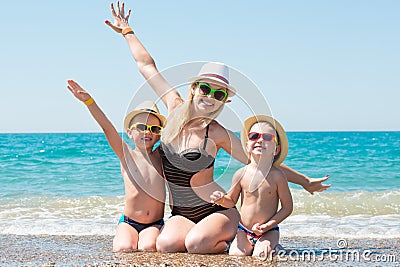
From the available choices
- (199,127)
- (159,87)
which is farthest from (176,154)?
(159,87)

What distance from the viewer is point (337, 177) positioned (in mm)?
16219

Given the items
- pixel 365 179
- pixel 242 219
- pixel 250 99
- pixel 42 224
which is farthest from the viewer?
pixel 365 179

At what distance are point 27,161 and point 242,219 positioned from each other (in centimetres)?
1923

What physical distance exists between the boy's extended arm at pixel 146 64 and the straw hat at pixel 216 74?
357mm

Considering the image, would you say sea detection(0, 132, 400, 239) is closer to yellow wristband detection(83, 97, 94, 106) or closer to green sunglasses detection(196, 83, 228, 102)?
green sunglasses detection(196, 83, 228, 102)

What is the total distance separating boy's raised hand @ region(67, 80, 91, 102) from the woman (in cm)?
73

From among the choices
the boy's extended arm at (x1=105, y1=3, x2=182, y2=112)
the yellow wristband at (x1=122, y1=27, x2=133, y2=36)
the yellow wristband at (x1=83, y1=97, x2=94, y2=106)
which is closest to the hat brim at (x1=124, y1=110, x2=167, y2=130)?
the boy's extended arm at (x1=105, y1=3, x2=182, y2=112)

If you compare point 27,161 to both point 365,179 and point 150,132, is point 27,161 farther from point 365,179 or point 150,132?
point 150,132

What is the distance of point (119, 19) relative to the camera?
5.67m

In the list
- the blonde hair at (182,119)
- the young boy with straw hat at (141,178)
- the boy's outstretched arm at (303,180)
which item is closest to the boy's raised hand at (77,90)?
the young boy with straw hat at (141,178)

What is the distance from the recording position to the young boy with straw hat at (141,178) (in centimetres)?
493

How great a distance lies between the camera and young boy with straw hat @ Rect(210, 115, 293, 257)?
4.58 m

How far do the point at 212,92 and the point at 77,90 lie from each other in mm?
1183

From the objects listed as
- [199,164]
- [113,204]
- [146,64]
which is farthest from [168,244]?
[113,204]
